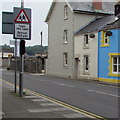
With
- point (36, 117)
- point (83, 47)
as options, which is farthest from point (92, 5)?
point (36, 117)

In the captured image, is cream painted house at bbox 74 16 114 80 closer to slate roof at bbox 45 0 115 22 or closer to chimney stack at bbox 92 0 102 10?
slate roof at bbox 45 0 115 22

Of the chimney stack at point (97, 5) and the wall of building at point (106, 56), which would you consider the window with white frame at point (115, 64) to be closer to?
the wall of building at point (106, 56)

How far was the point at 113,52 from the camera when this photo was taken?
23.8 meters

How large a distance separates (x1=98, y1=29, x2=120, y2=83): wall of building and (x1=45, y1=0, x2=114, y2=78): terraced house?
5739 millimetres

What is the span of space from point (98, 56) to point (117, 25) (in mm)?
3934

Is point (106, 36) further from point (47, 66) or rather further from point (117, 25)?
point (47, 66)

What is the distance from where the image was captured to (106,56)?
24828 mm

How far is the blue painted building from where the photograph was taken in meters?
23.5

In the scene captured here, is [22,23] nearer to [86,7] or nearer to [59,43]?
[86,7]

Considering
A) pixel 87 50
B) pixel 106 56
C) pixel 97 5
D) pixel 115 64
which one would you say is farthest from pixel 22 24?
pixel 97 5

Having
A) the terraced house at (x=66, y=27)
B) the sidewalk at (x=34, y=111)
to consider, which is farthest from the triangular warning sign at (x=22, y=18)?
the terraced house at (x=66, y=27)

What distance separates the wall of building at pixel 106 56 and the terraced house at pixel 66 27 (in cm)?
574

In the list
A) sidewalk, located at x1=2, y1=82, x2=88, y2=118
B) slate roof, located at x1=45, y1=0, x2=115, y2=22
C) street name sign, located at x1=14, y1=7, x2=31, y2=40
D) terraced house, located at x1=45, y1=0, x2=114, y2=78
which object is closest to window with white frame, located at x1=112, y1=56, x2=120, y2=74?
terraced house, located at x1=45, y1=0, x2=114, y2=78

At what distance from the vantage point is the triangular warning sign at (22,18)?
12420mm
